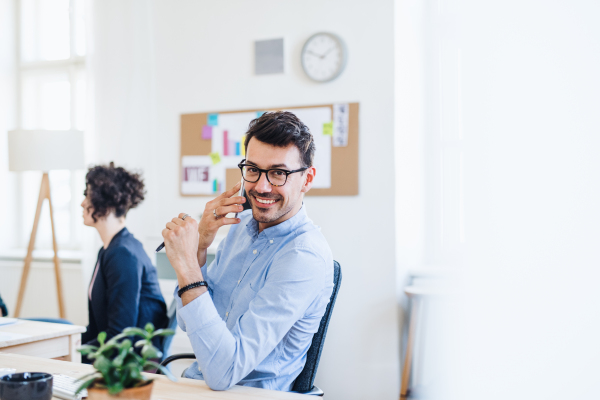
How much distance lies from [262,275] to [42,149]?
245 centimetres

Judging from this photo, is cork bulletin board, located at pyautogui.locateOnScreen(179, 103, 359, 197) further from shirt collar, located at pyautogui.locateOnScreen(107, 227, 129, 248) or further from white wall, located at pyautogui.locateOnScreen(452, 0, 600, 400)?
shirt collar, located at pyautogui.locateOnScreen(107, 227, 129, 248)

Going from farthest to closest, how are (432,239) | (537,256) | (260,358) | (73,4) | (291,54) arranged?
1. (73,4)
2. (432,239)
3. (291,54)
4. (537,256)
5. (260,358)

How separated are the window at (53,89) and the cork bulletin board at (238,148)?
1.34 meters

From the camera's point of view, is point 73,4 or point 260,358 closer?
point 260,358

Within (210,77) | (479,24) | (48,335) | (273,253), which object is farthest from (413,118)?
(48,335)

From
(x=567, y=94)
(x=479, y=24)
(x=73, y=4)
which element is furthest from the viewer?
(x=73, y=4)

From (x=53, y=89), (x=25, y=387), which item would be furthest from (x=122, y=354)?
(x=53, y=89)

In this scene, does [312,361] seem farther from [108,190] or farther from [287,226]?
[108,190]

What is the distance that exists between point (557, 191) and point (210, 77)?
89.3 inches

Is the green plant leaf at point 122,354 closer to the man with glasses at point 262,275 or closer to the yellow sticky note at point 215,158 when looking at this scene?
the man with glasses at point 262,275

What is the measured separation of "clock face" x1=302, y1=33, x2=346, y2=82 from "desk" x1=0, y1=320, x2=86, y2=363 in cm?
201

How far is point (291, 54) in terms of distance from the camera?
337 cm

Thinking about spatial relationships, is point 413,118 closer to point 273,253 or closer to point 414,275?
point 414,275

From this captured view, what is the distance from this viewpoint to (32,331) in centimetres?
187
